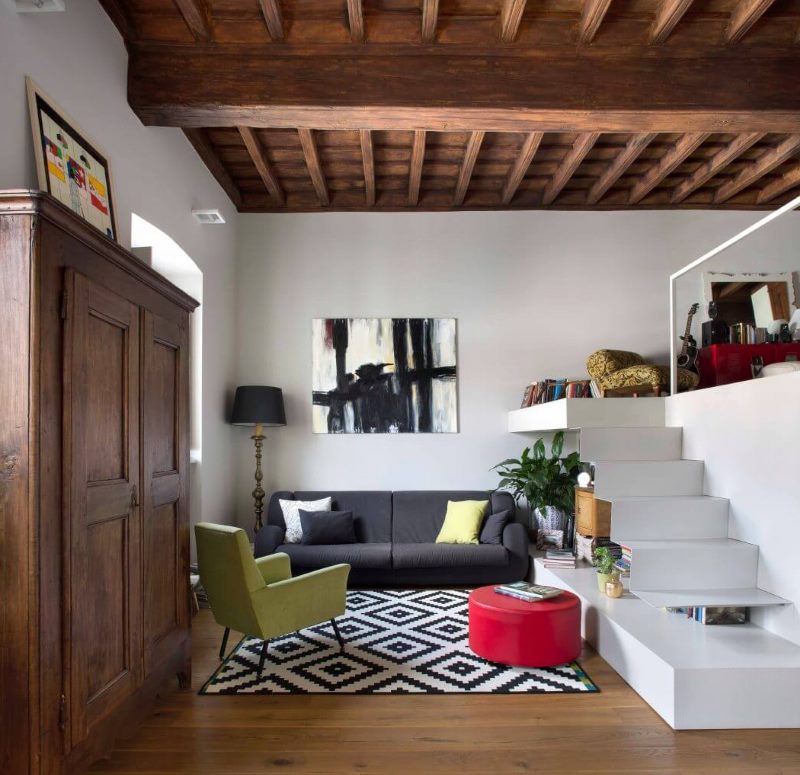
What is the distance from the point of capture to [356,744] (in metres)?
2.88

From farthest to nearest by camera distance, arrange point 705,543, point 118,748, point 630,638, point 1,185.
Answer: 1. point 705,543
2. point 630,638
3. point 118,748
4. point 1,185

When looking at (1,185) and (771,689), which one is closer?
(1,185)

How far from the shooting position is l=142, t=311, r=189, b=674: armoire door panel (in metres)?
2.95

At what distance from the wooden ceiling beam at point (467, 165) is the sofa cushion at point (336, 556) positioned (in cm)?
298

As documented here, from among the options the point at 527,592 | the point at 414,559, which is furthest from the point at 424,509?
the point at 527,592

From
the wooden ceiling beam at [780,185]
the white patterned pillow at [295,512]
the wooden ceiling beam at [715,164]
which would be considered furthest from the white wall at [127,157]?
the wooden ceiling beam at [780,185]

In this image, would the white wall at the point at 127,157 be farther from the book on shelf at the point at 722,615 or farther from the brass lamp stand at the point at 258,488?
the book on shelf at the point at 722,615

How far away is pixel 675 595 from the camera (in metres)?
3.75

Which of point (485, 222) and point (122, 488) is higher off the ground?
point (485, 222)

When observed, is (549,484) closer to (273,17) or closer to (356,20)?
(356,20)

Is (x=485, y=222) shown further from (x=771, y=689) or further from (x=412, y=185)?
(x=771, y=689)

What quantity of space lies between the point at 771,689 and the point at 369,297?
450 cm

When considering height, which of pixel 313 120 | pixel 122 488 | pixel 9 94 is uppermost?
pixel 313 120

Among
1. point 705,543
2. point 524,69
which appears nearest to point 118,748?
point 705,543
